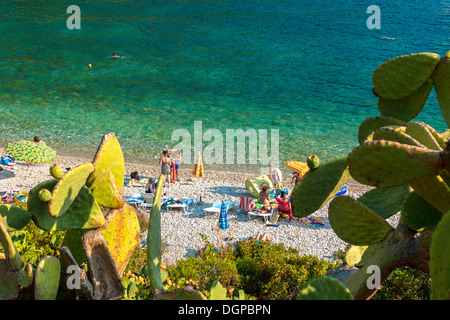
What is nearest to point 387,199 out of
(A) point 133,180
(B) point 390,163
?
(B) point 390,163

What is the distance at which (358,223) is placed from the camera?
9.34 feet

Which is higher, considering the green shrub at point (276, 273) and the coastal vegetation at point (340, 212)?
the coastal vegetation at point (340, 212)

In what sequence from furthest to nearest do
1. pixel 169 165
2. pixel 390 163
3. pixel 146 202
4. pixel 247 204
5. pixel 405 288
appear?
pixel 169 165 → pixel 146 202 → pixel 247 204 → pixel 405 288 → pixel 390 163

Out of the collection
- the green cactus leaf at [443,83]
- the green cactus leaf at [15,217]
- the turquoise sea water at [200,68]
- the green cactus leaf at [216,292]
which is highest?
the green cactus leaf at [443,83]

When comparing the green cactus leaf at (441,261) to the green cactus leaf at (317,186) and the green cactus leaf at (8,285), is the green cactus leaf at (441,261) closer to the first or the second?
the green cactus leaf at (317,186)

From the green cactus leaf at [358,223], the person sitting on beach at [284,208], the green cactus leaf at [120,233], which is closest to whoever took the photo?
the green cactus leaf at [358,223]

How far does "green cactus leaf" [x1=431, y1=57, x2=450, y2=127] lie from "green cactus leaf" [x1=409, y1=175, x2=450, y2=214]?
0.81m

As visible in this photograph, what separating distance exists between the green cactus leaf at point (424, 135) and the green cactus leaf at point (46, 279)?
7.17 ft

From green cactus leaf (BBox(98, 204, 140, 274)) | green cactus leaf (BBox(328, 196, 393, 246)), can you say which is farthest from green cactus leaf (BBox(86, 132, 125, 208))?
green cactus leaf (BBox(328, 196, 393, 246))

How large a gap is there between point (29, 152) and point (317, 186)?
16551 millimetres

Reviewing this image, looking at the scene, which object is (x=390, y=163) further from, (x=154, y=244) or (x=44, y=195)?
(x=44, y=195)

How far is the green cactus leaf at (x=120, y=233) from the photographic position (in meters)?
3.20

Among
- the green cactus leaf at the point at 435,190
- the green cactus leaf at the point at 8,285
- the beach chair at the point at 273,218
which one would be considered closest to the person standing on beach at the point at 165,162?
the beach chair at the point at 273,218

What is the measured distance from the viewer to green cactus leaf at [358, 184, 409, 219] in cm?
311
